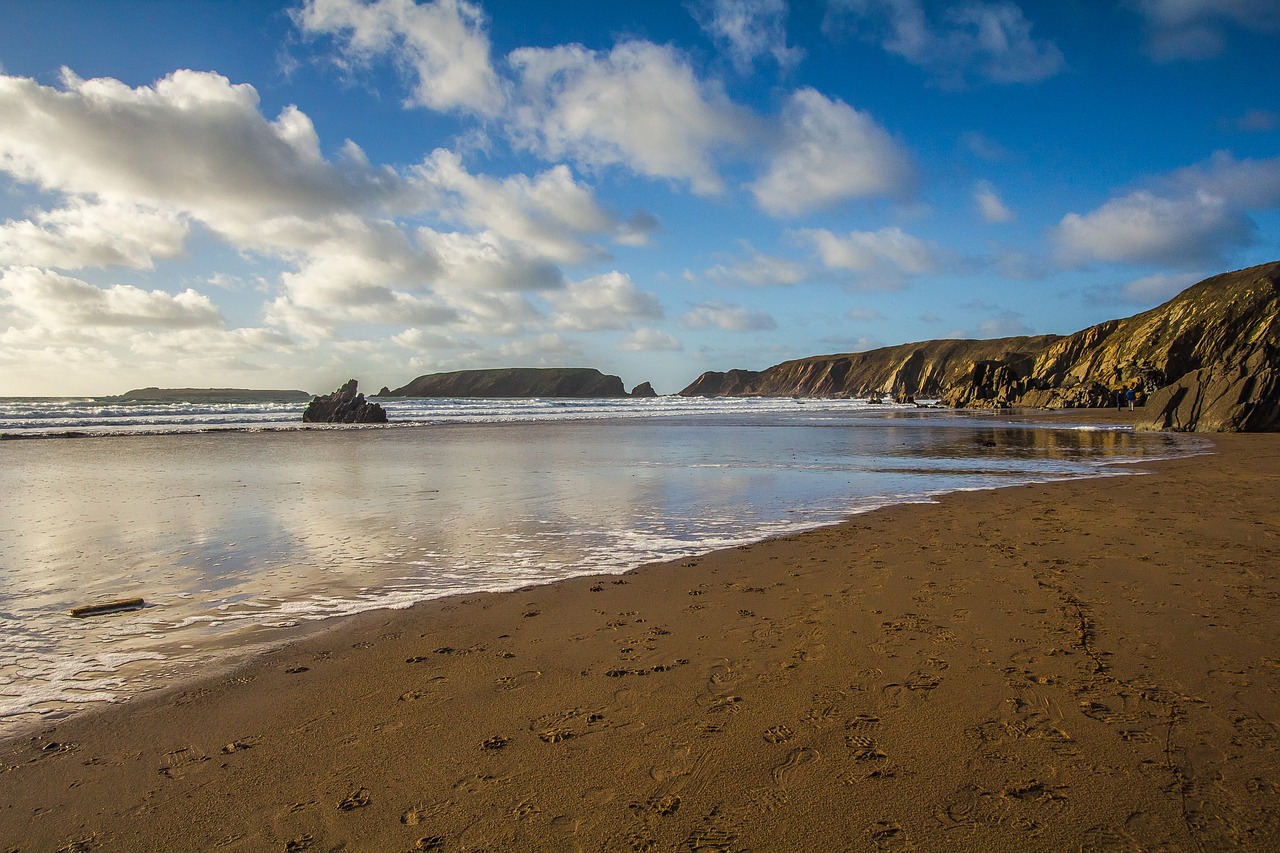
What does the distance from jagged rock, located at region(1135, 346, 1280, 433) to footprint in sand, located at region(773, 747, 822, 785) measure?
3405 cm

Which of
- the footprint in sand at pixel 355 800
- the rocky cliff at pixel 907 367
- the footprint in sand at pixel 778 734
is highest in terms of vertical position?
the rocky cliff at pixel 907 367

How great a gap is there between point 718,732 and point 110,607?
578 centimetres

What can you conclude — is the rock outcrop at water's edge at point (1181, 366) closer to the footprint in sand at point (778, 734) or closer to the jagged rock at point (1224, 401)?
the jagged rock at point (1224, 401)

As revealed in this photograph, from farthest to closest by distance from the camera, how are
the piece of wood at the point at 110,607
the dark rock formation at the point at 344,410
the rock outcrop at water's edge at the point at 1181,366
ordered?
the dark rock formation at the point at 344,410 → the rock outcrop at water's edge at the point at 1181,366 → the piece of wood at the point at 110,607

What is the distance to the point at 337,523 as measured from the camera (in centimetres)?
1002

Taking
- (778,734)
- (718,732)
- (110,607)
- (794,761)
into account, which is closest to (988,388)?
(778,734)

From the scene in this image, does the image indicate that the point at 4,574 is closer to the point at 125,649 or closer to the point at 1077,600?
the point at 125,649

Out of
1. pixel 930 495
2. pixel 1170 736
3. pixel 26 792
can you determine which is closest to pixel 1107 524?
pixel 930 495

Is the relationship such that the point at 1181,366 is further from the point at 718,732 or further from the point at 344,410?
the point at 718,732

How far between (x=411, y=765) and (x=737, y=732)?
1.73 m

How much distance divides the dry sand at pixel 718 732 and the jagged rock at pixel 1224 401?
28.9m

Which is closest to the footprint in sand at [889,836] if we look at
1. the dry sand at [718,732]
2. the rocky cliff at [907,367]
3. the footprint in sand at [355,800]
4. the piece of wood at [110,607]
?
the dry sand at [718,732]

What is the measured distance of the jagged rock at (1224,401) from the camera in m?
27.1

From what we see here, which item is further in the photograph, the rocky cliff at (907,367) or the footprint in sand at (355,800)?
the rocky cliff at (907,367)
